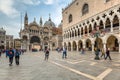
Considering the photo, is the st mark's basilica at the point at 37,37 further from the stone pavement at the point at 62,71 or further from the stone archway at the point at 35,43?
the stone pavement at the point at 62,71

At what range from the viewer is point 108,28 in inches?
1214

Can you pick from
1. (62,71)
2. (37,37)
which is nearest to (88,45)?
(62,71)

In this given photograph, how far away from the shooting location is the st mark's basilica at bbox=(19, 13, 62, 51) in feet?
234

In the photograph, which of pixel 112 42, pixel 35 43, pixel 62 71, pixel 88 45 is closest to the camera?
pixel 62 71

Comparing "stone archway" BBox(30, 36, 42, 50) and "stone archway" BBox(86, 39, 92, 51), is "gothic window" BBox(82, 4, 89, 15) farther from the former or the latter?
"stone archway" BBox(30, 36, 42, 50)

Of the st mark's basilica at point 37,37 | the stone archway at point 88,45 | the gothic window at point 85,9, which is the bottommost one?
the stone archway at point 88,45

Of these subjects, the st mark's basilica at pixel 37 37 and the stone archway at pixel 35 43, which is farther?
the stone archway at pixel 35 43

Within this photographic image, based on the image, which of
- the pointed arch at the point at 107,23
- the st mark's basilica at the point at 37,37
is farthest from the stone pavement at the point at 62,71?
the st mark's basilica at the point at 37,37

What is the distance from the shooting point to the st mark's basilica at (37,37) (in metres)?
71.2

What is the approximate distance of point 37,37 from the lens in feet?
251

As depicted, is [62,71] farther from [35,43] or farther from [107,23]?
[35,43]

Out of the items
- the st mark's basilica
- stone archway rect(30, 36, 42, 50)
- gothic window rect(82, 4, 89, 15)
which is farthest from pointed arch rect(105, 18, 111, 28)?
stone archway rect(30, 36, 42, 50)

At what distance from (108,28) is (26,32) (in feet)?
158

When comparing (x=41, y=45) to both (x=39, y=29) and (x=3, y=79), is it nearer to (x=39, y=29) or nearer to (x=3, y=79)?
(x=39, y=29)
